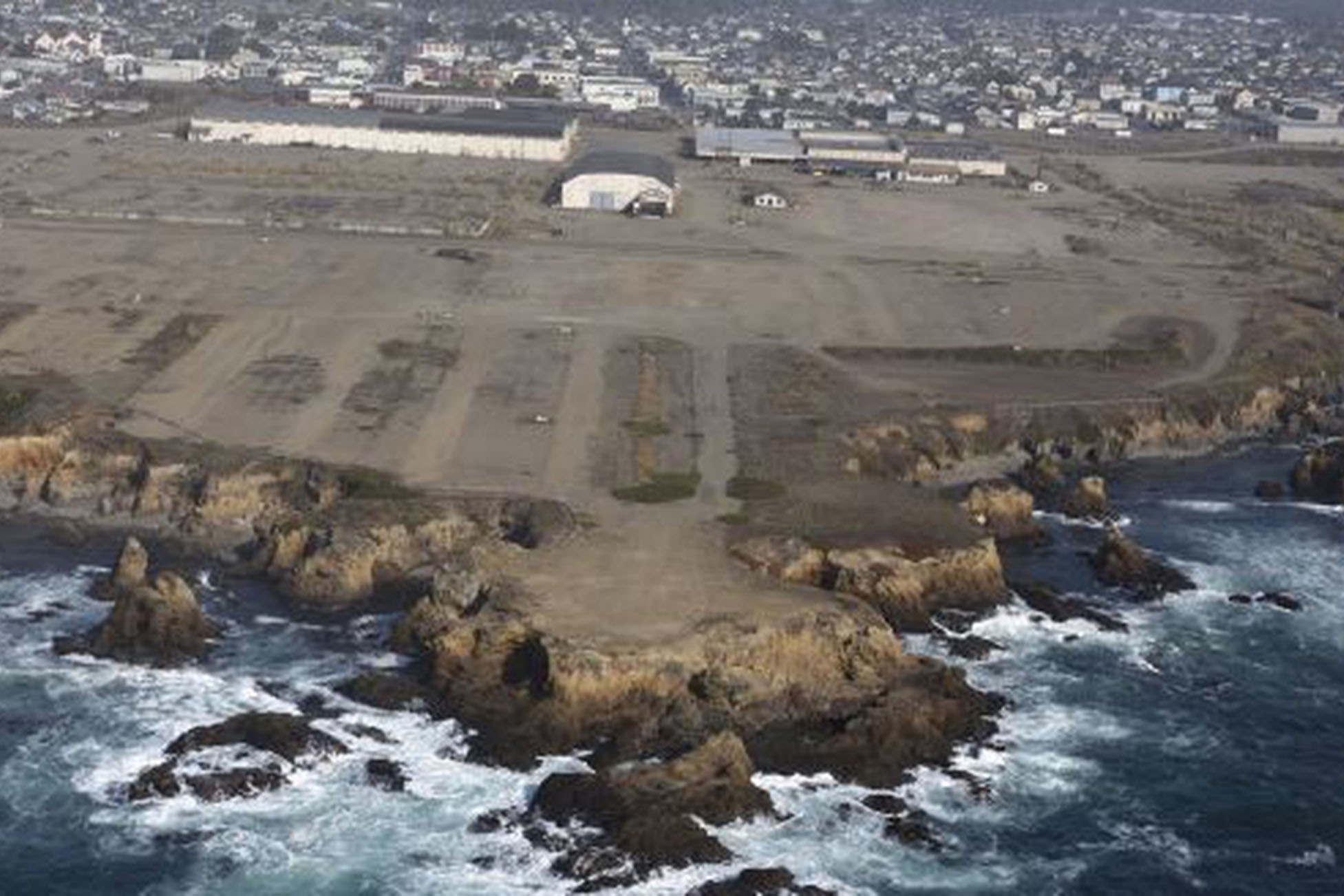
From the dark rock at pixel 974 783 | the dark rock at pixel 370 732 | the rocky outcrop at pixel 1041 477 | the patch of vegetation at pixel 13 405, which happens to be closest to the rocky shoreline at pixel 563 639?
the dark rock at pixel 974 783

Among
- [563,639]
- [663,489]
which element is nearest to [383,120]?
[663,489]

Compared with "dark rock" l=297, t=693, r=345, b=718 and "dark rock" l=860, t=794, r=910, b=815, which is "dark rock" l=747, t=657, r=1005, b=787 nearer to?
"dark rock" l=860, t=794, r=910, b=815

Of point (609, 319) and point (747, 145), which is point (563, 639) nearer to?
point (609, 319)

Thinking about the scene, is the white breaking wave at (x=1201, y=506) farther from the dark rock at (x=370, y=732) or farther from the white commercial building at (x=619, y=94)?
the white commercial building at (x=619, y=94)

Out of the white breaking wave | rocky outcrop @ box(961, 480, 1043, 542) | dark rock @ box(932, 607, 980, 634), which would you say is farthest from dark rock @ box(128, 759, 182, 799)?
the white breaking wave

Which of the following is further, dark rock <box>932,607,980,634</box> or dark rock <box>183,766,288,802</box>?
dark rock <box>932,607,980,634</box>

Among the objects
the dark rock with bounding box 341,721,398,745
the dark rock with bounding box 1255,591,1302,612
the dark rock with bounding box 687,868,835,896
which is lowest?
the dark rock with bounding box 341,721,398,745
